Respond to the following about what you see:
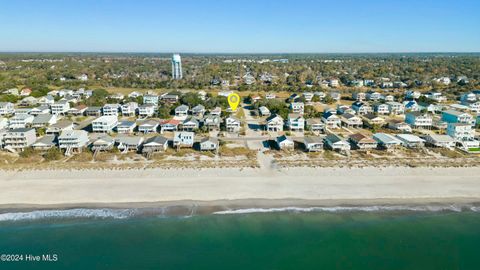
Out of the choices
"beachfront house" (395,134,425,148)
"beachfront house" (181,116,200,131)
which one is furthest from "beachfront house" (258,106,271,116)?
"beachfront house" (395,134,425,148)

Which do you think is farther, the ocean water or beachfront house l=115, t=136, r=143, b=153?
beachfront house l=115, t=136, r=143, b=153

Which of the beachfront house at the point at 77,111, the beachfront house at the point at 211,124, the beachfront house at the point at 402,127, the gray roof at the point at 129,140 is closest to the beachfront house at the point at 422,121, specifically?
the beachfront house at the point at 402,127

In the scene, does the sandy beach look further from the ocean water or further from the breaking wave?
the ocean water

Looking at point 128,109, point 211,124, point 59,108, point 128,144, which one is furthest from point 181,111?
point 59,108

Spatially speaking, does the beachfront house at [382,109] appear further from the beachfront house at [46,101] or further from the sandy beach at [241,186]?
the beachfront house at [46,101]

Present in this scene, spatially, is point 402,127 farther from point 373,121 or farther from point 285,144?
point 285,144

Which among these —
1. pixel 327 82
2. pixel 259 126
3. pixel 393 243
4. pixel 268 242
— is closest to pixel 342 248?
pixel 393 243
